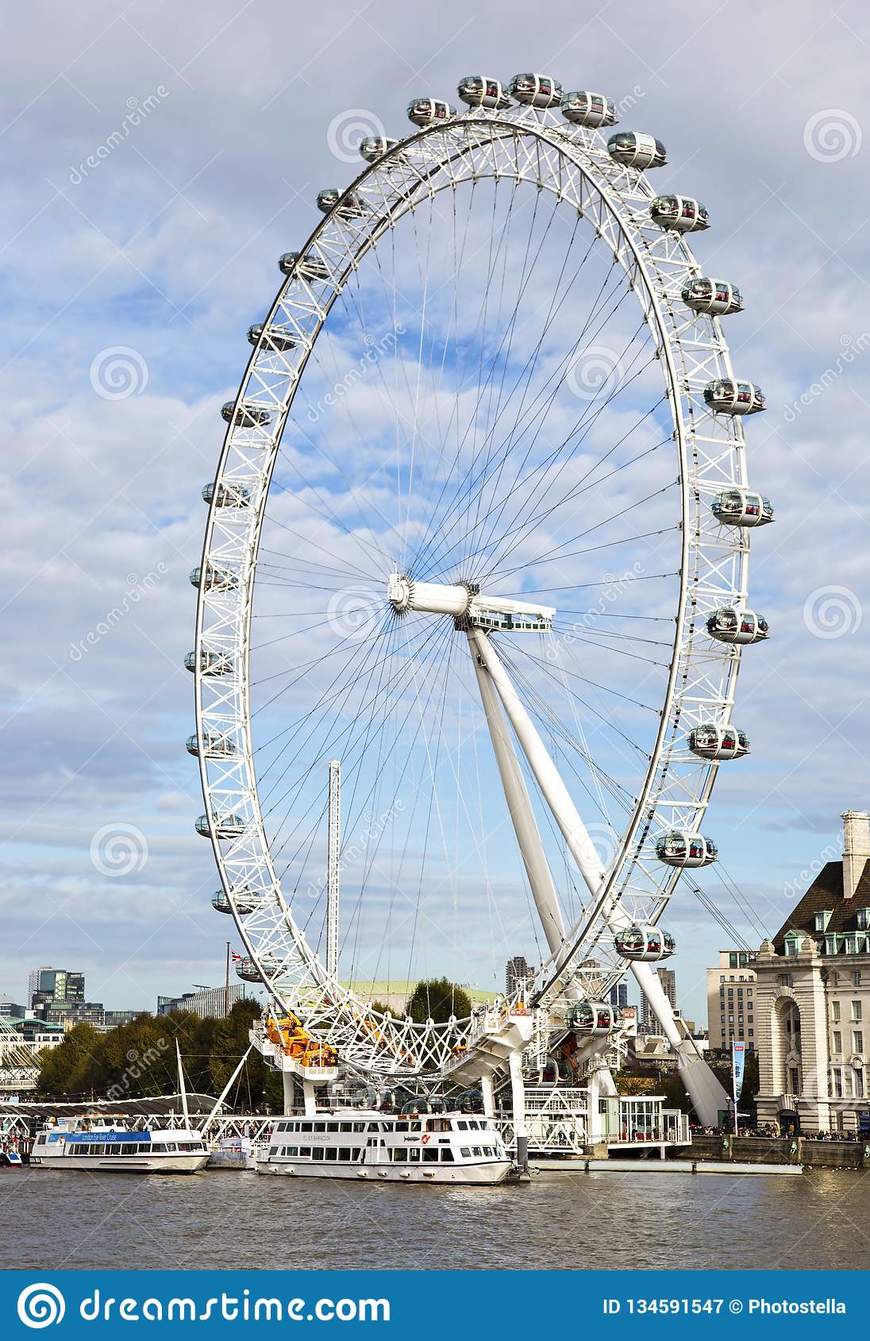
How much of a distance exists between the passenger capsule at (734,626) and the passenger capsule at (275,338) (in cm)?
3161

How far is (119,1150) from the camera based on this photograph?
315 ft

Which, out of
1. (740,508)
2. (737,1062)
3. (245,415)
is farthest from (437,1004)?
(740,508)

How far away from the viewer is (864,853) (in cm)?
10138

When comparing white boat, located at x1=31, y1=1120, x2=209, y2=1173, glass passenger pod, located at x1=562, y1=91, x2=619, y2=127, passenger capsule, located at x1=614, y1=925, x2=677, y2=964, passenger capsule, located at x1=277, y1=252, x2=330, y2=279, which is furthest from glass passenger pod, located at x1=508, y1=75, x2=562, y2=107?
white boat, located at x1=31, y1=1120, x2=209, y2=1173

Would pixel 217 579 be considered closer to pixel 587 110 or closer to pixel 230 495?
pixel 230 495

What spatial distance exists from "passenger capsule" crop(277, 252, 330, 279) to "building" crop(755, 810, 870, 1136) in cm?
4235

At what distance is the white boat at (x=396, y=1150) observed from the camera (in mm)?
76938

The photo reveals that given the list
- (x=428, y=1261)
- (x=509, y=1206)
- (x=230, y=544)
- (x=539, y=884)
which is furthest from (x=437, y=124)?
(x=428, y=1261)

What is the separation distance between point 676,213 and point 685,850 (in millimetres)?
25259

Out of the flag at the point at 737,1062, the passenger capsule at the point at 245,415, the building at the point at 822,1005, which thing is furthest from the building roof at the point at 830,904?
the passenger capsule at the point at 245,415

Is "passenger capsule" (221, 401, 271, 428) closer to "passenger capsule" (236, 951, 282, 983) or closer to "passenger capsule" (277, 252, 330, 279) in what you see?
"passenger capsule" (277, 252, 330, 279)

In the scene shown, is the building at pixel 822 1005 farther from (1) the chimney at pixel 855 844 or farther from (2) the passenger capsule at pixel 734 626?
(2) the passenger capsule at pixel 734 626

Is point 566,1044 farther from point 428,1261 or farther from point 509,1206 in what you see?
point 428,1261

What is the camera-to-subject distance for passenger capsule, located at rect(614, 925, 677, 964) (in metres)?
72.2
